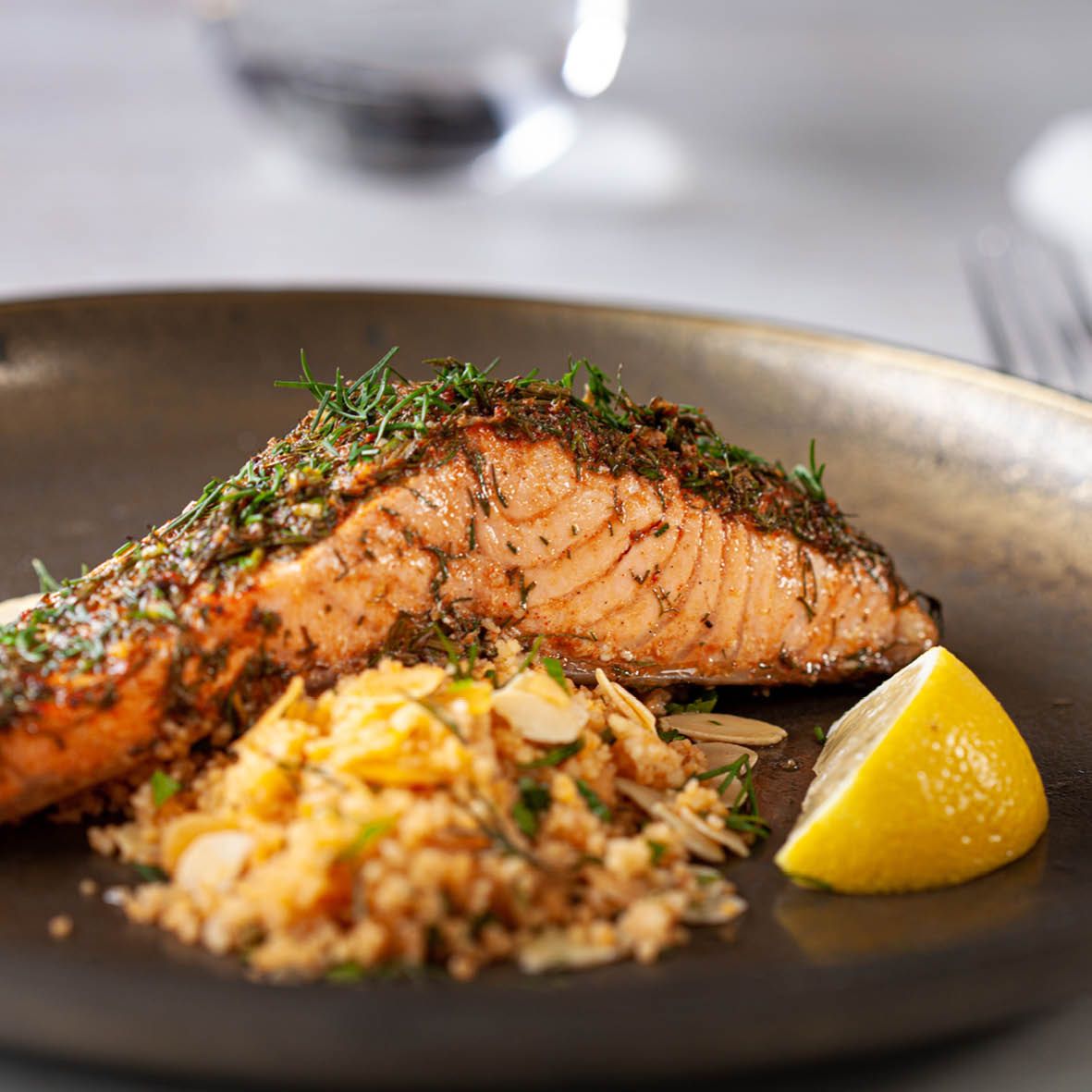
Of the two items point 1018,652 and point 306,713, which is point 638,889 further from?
point 1018,652

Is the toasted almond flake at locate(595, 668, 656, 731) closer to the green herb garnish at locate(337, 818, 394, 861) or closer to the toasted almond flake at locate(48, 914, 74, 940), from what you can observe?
the green herb garnish at locate(337, 818, 394, 861)

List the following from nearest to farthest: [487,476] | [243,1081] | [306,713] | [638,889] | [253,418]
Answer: [243,1081], [638,889], [306,713], [487,476], [253,418]

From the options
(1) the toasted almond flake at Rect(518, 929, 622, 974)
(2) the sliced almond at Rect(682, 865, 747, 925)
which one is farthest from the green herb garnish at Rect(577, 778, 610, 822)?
(1) the toasted almond flake at Rect(518, 929, 622, 974)

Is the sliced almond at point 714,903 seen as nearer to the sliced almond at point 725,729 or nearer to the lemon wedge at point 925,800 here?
the lemon wedge at point 925,800

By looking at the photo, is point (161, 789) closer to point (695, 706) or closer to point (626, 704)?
point (626, 704)

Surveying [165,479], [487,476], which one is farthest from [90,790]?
[165,479]

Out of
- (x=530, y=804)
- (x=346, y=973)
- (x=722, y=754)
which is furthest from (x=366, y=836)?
(x=722, y=754)

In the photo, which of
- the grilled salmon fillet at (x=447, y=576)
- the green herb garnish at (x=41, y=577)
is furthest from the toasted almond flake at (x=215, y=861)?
the green herb garnish at (x=41, y=577)
